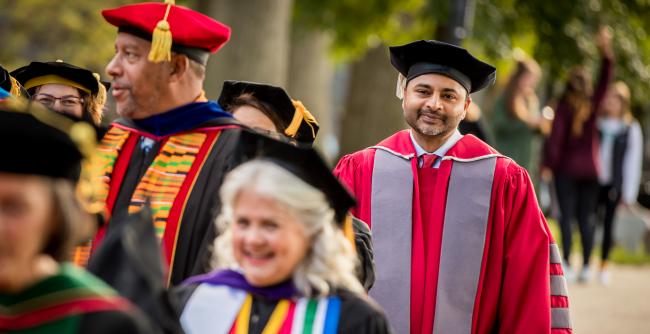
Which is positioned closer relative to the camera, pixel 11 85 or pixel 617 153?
pixel 11 85

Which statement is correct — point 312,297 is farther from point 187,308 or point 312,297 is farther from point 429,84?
point 429,84

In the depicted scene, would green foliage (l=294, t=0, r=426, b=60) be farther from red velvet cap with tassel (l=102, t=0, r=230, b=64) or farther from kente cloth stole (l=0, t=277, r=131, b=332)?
kente cloth stole (l=0, t=277, r=131, b=332)

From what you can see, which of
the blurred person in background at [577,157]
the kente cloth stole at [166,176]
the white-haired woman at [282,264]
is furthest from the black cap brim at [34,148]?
the blurred person in background at [577,157]

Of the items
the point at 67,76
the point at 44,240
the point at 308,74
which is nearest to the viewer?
the point at 44,240

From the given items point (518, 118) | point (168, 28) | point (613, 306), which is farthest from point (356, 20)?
point (168, 28)

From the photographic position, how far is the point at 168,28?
5.21m

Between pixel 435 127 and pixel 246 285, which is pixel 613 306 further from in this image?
pixel 246 285

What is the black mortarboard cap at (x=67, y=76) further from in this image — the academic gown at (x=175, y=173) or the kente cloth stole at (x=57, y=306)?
the kente cloth stole at (x=57, y=306)

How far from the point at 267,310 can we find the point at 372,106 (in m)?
14.9

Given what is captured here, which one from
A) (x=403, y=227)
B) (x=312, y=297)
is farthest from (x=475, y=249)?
(x=312, y=297)

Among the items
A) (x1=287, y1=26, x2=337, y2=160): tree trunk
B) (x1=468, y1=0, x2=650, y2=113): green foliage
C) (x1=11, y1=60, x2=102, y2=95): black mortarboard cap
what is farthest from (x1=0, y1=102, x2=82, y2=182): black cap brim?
(x1=287, y1=26, x2=337, y2=160): tree trunk

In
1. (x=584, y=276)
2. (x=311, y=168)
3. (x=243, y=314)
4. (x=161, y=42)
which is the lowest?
(x=584, y=276)

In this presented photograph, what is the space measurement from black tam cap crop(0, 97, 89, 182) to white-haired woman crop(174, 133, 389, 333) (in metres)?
0.98

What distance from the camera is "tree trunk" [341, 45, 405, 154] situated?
18641 mm
